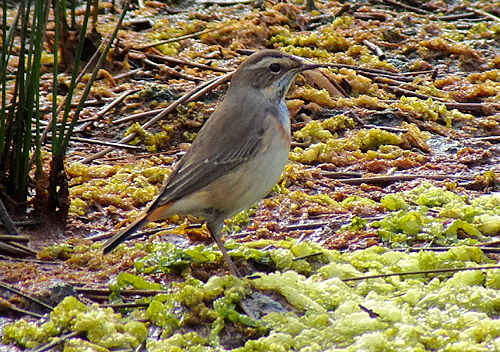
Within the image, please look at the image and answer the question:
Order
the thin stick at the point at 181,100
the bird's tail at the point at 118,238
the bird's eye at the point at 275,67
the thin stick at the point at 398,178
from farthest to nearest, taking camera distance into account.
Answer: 1. the thin stick at the point at 181,100
2. the thin stick at the point at 398,178
3. the bird's eye at the point at 275,67
4. the bird's tail at the point at 118,238

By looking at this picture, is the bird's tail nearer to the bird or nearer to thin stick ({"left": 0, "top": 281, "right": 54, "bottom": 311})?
the bird

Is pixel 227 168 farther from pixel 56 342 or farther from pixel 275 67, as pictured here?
pixel 56 342

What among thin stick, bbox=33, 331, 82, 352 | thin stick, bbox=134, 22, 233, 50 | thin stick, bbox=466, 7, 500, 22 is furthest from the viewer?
thin stick, bbox=466, 7, 500, 22

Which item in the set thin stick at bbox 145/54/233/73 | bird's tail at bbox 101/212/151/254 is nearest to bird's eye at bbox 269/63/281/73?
bird's tail at bbox 101/212/151/254

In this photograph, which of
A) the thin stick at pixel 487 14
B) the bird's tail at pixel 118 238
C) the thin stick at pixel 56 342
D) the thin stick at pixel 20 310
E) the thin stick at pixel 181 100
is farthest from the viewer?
the thin stick at pixel 487 14

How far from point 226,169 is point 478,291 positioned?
1.89m

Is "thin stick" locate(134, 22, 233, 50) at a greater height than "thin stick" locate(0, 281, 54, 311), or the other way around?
"thin stick" locate(134, 22, 233, 50)

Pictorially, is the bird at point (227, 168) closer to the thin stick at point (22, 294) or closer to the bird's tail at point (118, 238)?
the bird's tail at point (118, 238)

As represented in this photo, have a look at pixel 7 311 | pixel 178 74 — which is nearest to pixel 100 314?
pixel 7 311

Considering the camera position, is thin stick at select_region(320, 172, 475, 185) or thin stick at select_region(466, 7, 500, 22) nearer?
thin stick at select_region(320, 172, 475, 185)

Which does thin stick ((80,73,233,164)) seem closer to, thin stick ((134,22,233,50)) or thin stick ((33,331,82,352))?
thin stick ((134,22,233,50))

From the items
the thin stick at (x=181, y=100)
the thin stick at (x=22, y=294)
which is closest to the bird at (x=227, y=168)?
the thin stick at (x=22, y=294)

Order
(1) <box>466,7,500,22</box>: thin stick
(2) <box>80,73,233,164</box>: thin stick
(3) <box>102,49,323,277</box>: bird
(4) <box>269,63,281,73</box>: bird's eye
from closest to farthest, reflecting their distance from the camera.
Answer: (3) <box>102,49,323,277</box>: bird → (4) <box>269,63,281,73</box>: bird's eye → (2) <box>80,73,233,164</box>: thin stick → (1) <box>466,7,500,22</box>: thin stick

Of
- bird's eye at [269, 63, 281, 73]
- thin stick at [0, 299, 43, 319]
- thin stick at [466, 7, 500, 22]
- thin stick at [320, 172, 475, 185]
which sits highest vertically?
bird's eye at [269, 63, 281, 73]
